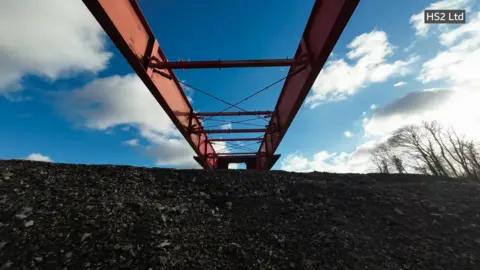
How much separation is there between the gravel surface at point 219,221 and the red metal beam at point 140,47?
1864 mm

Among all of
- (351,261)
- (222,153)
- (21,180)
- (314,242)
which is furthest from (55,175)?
(222,153)

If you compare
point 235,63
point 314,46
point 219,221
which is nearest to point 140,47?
point 235,63

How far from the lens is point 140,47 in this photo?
15.6 feet

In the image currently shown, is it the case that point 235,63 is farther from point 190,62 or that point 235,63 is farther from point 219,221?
point 219,221

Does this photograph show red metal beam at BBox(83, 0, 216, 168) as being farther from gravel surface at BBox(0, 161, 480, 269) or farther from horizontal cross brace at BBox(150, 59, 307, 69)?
gravel surface at BBox(0, 161, 480, 269)

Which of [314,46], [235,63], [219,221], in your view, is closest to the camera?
[219,221]

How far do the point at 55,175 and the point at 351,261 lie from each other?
5.15 metres

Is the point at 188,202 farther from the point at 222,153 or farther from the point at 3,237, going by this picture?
the point at 222,153

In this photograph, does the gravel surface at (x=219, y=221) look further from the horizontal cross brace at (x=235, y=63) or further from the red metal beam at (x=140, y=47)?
the horizontal cross brace at (x=235, y=63)

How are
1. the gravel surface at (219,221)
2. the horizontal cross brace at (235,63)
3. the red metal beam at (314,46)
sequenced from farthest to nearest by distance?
the horizontal cross brace at (235,63)
the red metal beam at (314,46)
the gravel surface at (219,221)

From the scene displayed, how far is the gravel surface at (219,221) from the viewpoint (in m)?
2.93

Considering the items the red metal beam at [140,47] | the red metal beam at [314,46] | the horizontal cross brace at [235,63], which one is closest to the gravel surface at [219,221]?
the red metal beam at [140,47]

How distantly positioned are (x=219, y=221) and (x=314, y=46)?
3554mm

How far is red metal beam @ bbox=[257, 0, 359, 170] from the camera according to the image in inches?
145
